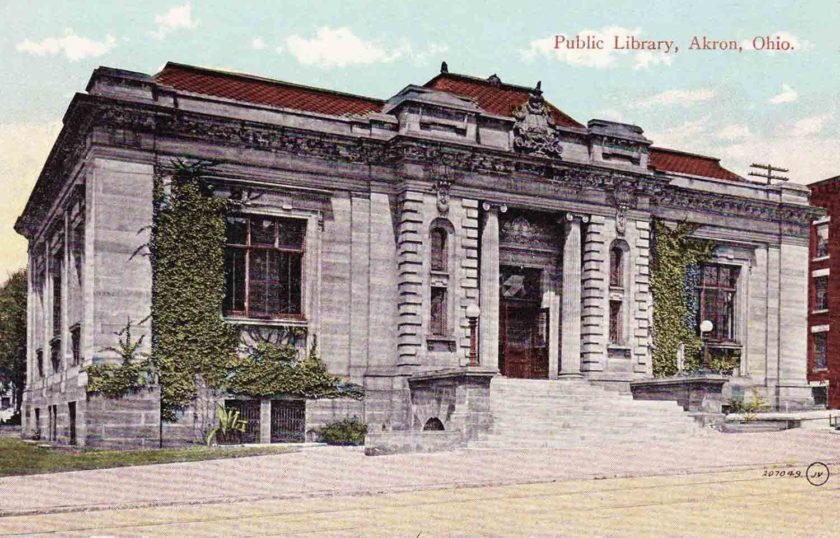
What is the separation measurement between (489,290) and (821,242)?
3016cm

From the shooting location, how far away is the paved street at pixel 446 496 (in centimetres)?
1241

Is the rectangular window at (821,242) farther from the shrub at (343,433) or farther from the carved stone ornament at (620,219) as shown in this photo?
the shrub at (343,433)

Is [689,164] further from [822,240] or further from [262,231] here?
[262,231]

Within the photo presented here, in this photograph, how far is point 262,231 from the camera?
30172 millimetres

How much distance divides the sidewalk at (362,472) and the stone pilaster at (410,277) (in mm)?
6117

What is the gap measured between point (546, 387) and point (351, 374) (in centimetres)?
627

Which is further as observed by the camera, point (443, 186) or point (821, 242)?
point (821, 242)

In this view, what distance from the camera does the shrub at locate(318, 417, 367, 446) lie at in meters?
28.8

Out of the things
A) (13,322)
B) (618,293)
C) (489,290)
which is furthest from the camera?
(13,322)

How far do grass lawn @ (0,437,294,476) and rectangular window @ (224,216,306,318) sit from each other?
506 cm

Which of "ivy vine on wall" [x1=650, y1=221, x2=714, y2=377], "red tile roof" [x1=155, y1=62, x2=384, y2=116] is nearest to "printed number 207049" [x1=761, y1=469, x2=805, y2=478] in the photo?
"ivy vine on wall" [x1=650, y1=221, x2=714, y2=377]

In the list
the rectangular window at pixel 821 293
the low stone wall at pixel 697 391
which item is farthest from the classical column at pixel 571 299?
the rectangular window at pixel 821 293

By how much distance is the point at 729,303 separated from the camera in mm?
39031

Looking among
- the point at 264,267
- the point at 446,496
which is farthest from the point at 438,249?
the point at 446,496
